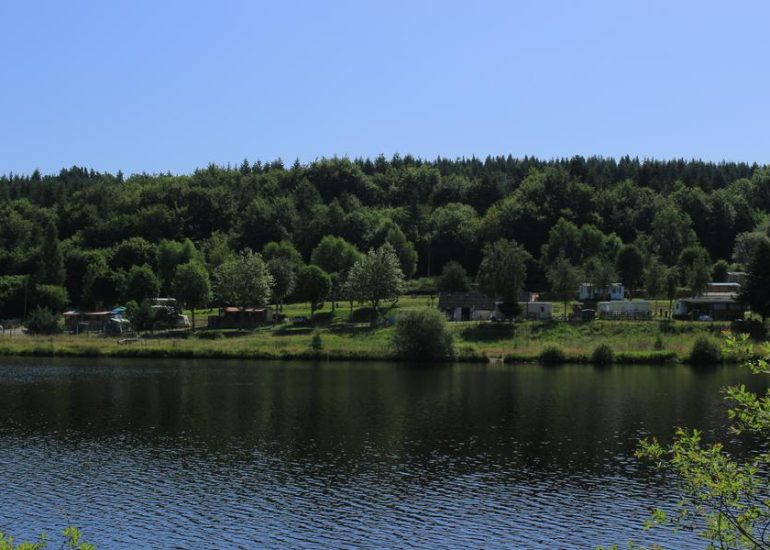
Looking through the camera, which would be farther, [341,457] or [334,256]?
[334,256]

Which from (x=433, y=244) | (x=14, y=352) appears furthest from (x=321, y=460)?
(x=433, y=244)

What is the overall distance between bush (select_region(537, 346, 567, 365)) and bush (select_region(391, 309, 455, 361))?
32.0 feet

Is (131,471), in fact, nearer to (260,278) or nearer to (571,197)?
(260,278)

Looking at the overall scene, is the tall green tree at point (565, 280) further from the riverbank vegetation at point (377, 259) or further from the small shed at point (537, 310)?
the small shed at point (537, 310)

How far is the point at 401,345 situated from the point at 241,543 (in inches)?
2414

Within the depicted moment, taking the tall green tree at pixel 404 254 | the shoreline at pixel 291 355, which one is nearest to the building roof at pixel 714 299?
the shoreline at pixel 291 355

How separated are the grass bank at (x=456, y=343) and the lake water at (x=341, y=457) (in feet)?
41.6

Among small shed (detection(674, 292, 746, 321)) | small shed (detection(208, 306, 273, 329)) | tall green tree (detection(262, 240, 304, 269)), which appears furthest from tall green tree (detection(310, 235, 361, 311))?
small shed (detection(674, 292, 746, 321))

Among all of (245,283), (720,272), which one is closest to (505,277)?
(245,283)

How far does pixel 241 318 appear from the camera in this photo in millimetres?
115750

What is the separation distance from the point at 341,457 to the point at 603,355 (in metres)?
50.9

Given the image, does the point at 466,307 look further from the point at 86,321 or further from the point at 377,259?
the point at 86,321

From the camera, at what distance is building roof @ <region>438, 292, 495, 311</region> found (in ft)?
388

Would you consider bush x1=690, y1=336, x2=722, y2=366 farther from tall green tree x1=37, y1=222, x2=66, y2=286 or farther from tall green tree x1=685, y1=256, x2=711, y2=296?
tall green tree x1=37, y1=222, x2=66, y2=286
